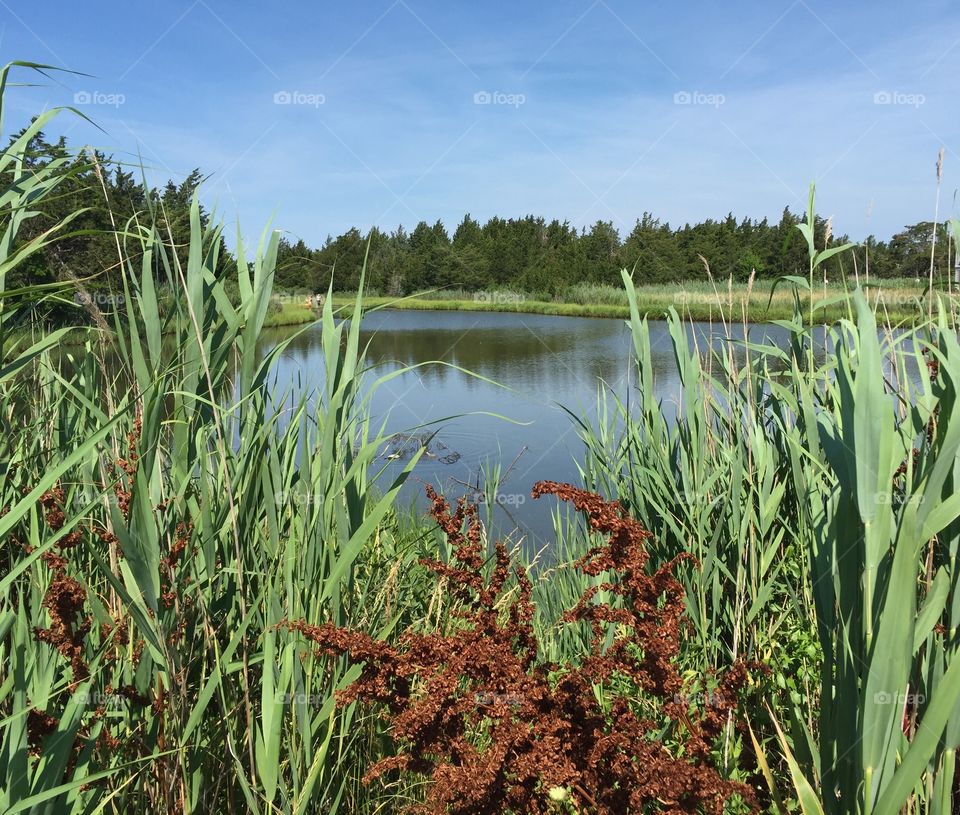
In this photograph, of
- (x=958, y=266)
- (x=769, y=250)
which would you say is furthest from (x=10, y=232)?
(x=769, y=250)

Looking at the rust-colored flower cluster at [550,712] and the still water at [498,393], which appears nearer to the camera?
the rust-colored flower cluster at [550,712]

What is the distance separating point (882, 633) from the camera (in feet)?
3.10

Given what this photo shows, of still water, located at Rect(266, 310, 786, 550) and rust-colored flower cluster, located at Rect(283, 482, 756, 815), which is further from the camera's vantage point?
still water, located at Rect(266, 310, 786, 550)

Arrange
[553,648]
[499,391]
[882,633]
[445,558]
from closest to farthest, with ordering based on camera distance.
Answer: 1. [882,633]
2. [553,648]
3. [445,558]
4. [499,391]

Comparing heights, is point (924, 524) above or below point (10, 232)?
below

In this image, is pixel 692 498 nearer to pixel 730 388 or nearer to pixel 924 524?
pixel 730 388

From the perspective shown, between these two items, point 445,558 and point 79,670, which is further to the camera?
point 445,558

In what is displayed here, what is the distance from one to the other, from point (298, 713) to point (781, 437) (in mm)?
1526

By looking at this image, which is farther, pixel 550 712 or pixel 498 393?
pixel 498 393

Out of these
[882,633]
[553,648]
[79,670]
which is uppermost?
[882,633]

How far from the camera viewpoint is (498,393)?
1010 centimetres

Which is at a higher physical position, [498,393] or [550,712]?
[550,712]

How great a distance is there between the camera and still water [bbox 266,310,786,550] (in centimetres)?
293

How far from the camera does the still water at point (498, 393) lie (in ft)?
9.61
